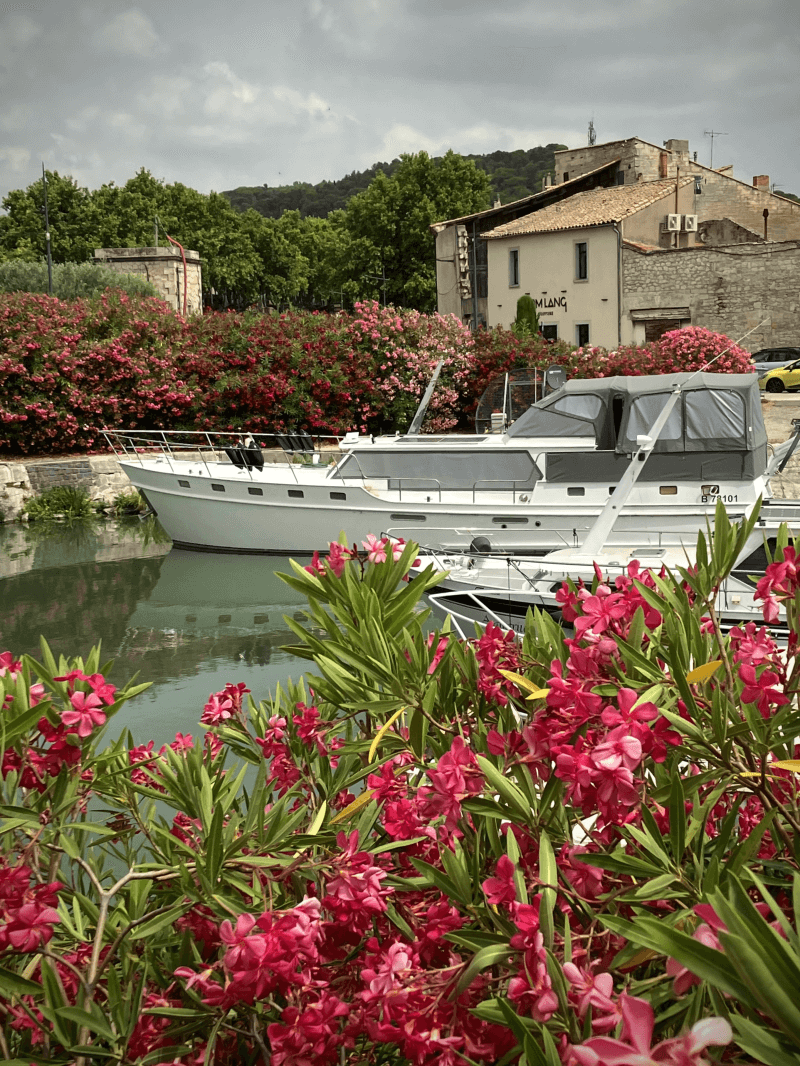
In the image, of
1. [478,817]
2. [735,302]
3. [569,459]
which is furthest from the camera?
[735,302]

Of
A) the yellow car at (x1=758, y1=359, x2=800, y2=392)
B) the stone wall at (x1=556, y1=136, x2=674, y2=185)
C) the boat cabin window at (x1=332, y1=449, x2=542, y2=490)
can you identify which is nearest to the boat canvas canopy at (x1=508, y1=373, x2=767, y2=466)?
the boat cabin window at (x1=332, y1=449, x2=542, y2=490)

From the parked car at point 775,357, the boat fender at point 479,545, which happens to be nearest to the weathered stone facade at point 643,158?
the parked car at point 775,357

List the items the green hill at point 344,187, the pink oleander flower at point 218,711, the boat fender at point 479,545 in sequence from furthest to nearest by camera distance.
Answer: the green hill at point 344,187 → the boat fender at point 479,545 → the pink oleander flower at point 218,711

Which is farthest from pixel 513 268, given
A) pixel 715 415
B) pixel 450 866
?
pixel 450 866

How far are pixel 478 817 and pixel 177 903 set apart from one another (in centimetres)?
57

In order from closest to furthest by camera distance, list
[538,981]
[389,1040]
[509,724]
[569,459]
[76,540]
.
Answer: [538,981] < [389,1040] < [509,724] < [569,459] < [76,540]

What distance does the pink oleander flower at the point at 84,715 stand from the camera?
1.80 m

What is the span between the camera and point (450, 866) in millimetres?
1493

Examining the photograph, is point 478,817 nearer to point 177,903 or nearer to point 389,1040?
point 389,1040

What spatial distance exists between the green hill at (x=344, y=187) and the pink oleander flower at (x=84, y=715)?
348ft

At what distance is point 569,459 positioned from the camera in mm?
13727

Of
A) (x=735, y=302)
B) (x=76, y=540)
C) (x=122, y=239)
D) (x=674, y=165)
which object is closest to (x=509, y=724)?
(x=76, y=540)

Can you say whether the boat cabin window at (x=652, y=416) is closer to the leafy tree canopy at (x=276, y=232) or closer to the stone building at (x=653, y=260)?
the stone building at (x=653, y=260)

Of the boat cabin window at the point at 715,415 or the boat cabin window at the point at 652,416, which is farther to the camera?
the boat cabin window at the point at 652,416
